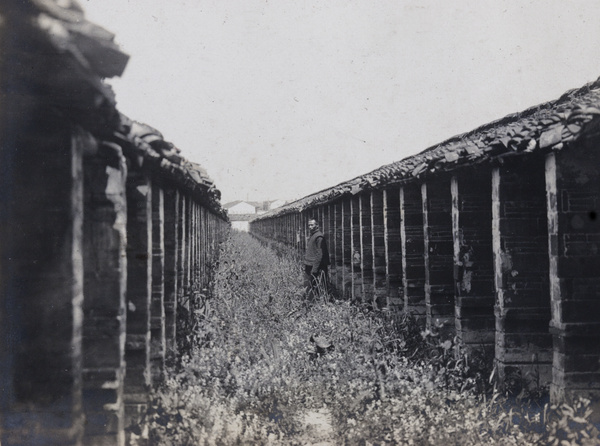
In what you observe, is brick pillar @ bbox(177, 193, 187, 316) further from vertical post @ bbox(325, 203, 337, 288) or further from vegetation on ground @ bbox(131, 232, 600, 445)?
vertical post @ bbox(325, 203, 337, 288)

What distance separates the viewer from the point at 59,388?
3766mm

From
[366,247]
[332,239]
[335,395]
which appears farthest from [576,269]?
[332,239]

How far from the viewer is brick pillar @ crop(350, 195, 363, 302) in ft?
38.0

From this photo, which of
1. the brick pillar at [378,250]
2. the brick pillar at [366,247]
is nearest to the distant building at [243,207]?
the brick pillar at [366,247]

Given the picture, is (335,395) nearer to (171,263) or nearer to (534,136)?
(171,263)

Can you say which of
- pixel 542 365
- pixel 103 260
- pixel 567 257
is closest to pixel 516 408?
pixel 542 365

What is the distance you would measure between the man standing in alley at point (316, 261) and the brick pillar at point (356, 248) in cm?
63

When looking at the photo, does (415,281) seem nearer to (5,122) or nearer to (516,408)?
(516,408)

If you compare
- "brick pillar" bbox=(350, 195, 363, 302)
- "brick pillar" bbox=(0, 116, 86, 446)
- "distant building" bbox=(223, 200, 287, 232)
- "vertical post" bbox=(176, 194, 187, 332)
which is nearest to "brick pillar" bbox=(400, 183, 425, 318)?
"brick pillar" bbox=(350, 195, 363, 302)

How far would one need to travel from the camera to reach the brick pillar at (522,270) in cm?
609

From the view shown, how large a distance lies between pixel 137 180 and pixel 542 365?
4.91 m

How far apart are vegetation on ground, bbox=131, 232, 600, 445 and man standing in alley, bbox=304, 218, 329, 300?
3.18 meters

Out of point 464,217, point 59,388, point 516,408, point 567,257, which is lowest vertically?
point 516,408

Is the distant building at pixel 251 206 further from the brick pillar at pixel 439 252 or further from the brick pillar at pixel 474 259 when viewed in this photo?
the brick pillar at pixel 474 259
